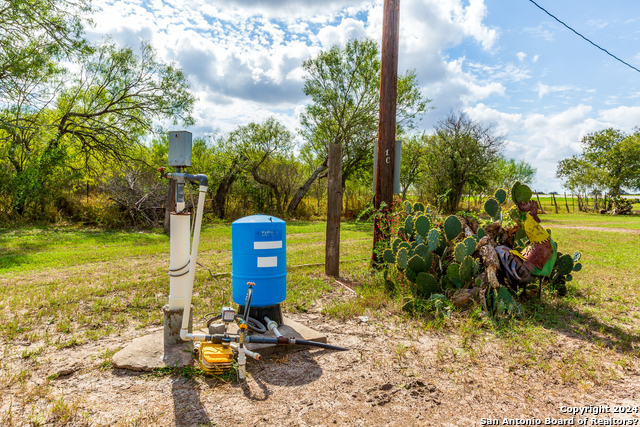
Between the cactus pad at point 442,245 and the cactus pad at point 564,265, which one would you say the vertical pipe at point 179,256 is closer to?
the cactus pad at point 442,245

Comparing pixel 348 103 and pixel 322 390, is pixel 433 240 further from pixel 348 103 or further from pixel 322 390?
pixel 348 103

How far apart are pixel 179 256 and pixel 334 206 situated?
361cm

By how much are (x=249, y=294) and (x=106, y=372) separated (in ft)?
4.23

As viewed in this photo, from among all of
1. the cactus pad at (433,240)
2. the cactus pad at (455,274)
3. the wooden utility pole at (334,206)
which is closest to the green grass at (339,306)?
the wooden utility pole at (334,206)

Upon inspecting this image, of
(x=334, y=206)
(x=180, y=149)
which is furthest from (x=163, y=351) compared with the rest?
(x=334, y=206)

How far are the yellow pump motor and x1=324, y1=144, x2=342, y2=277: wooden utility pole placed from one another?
3.60 metres

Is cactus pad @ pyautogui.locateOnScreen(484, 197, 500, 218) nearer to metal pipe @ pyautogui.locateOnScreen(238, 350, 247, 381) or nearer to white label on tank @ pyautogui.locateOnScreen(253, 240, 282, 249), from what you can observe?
white label on tank @ pyautogui.locateOnScreen(253, 240, 282, 249)

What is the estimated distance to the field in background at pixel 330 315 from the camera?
3.12 meters

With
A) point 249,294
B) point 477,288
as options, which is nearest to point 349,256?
point 477,288

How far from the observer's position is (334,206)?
21.4 ft

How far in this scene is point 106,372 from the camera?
2.99 m

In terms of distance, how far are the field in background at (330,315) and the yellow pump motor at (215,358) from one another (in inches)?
35.9

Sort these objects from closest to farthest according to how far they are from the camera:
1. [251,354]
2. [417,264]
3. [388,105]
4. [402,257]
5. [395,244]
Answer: [251,354] < [417,264] < [402,257] < [395,244] < [388,105]

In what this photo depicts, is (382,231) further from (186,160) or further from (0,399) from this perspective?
(0,399)
